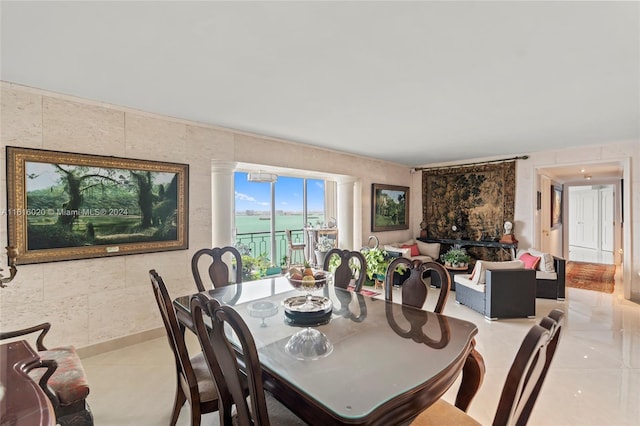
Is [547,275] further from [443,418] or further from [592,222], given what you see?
[592,222]

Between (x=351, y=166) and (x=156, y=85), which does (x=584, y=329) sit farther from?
(x=156, y=85)

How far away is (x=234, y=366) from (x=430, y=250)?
234 inches

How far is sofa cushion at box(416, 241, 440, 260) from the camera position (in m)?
6.35

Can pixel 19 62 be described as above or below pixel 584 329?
above

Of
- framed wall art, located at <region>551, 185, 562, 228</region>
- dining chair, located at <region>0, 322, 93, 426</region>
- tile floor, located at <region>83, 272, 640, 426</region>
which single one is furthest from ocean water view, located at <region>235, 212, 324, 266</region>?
framed wall art, located at <region>551, 185, 562, 228</region>

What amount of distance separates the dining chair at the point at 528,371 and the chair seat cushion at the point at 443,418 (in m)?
0.34

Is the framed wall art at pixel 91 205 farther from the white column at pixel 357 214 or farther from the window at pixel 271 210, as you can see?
the white column at pixel 357 214

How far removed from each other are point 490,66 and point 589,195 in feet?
34.7

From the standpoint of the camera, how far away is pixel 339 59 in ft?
6.78

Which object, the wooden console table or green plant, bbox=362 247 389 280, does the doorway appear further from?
green plant, bbox=362 247 389 280

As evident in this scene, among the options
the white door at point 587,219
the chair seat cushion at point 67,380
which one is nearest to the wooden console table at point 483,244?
the white door at point 587,219

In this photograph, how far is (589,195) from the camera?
31.5ft

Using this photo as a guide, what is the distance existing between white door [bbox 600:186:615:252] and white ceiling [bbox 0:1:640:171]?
24.6 ft

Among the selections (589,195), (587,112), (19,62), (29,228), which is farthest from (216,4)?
(589,195)
